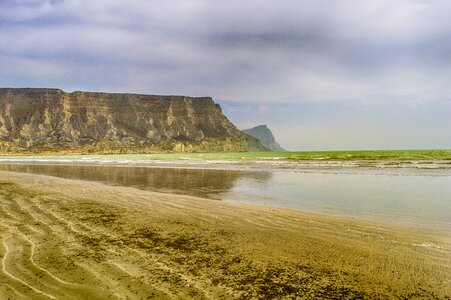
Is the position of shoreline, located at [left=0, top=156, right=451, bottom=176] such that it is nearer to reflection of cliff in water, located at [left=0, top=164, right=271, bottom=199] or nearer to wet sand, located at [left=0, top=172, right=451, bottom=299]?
reflection of cliff in water, located at [left=0, top=164, right=271, bottom=199]

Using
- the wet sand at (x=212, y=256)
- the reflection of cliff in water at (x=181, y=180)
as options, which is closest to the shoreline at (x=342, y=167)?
the reflection of cliff in water at (x=181, y=180)

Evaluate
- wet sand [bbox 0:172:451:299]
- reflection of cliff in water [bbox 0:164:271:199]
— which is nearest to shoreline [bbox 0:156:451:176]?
reflection of cliff in water [bbox 0:164:271:199]

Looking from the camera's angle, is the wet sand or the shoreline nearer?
the wet sand

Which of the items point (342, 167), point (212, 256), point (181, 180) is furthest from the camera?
point (342, 167)

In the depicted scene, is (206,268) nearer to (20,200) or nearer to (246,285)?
(246,285)

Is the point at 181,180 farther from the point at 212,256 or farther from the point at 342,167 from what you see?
the point at 342,167

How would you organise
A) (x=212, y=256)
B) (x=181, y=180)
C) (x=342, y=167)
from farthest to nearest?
(x=342, y=167), (x=181, y=180), (x=212, y=256)

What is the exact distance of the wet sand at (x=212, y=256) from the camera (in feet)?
14.9

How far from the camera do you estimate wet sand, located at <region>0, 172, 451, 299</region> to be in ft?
14.9

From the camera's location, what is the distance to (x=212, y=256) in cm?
607

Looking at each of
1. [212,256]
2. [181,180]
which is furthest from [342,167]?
[212,256]

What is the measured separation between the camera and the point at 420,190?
1647 centimetres

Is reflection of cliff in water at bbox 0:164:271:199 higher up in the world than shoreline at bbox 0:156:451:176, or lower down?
lower down

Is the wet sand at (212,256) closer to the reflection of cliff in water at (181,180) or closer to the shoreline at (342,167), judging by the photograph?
the reflection of cliff in water at (181,180)
